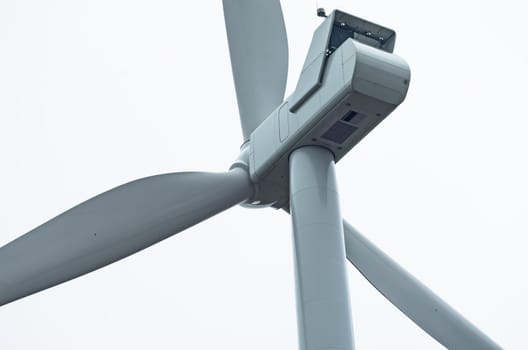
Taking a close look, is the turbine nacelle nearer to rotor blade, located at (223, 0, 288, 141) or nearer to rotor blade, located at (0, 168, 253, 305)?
rotor blade, located at (223, 0, 288, 141)

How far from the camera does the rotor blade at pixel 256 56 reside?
15.2m

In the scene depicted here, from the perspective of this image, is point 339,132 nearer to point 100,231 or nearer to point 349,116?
point 349,116

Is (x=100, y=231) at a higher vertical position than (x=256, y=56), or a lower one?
lower

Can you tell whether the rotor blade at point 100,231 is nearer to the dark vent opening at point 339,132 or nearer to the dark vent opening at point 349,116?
the dark vent opening at point 339,132

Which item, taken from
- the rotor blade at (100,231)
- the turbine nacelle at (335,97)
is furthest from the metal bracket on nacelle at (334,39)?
the rotor blade at (100,231)

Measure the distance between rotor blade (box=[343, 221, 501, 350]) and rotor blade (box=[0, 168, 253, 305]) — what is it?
3121 mm

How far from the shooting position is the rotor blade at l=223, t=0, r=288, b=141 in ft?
50.0

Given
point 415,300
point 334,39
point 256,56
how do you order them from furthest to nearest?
point 256,56 → point 415,300 → point 334,39

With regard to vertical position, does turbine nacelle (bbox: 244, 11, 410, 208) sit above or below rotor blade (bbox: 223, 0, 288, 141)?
below

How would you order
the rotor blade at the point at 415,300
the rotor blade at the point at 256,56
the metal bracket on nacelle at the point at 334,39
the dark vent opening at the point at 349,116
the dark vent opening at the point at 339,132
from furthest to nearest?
the rotor blade at the point at 256,56, the rotor blade at the point at 415,300, the dark vent opening at the point at 339,132, the metal bracket on nacelle at the point at 334,39, the dark vent opening at the point at 349,116

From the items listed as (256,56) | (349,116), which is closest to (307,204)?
(349,116)

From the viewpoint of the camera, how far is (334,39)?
13.1 metres

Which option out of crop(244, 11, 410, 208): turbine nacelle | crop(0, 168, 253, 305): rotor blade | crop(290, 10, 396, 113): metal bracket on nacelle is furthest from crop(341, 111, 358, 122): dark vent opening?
crop(0, 168, 253, 305): rotor blade

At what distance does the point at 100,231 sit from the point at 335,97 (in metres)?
3.77
